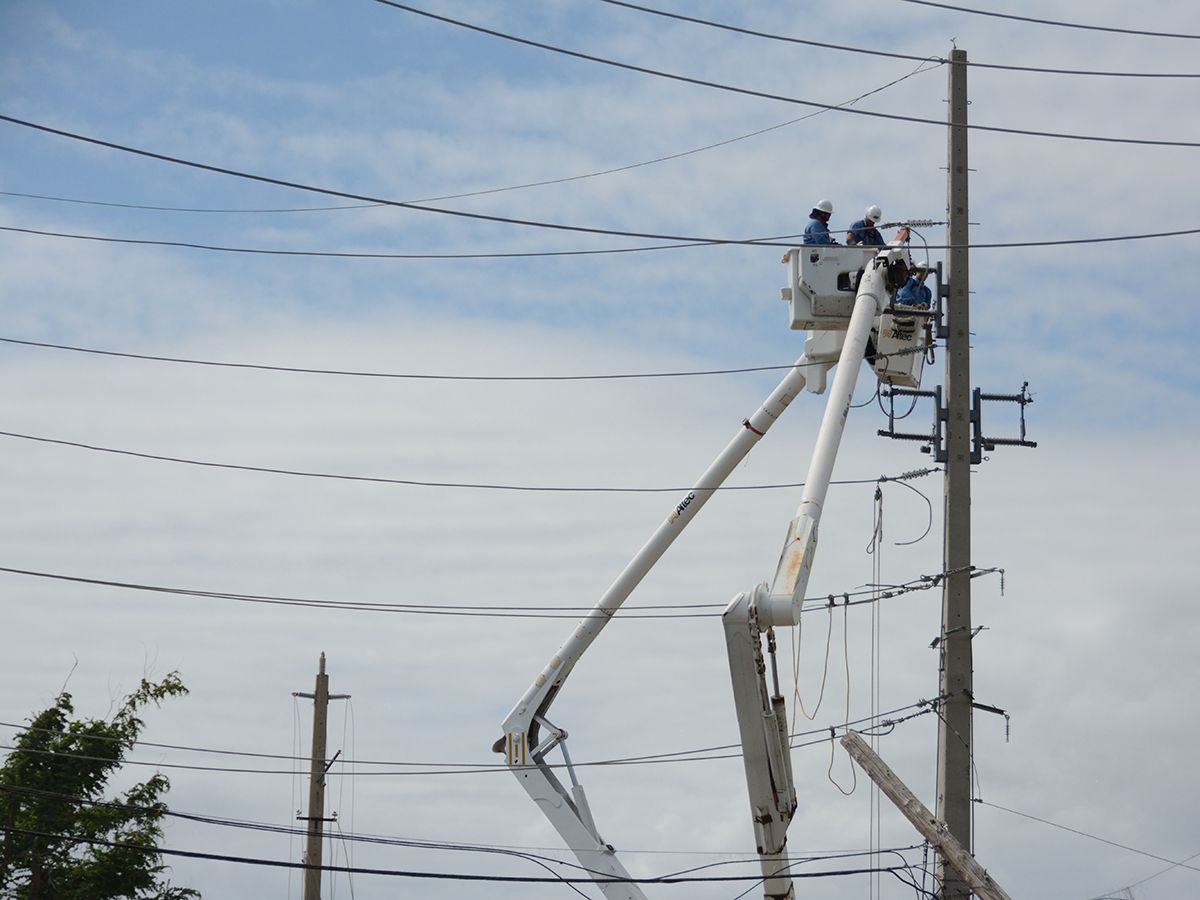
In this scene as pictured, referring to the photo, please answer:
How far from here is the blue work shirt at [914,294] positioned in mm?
22047

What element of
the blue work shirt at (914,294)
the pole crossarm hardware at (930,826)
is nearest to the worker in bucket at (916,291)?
the blue work shirt at (914,294)

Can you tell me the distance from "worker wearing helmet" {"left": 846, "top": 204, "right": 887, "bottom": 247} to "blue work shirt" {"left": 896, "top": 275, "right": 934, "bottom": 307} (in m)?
0.58

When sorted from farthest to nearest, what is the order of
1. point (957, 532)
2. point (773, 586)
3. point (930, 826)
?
point (957, 532), point (930, 826), point (773, 586)

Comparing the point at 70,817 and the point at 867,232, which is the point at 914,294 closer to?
the point at 867,232

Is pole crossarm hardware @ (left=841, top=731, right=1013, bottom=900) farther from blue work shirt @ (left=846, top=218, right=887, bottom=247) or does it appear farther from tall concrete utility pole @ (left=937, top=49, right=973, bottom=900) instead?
blue work shirt @ (left=846, top=218, right=887, bottom=247)

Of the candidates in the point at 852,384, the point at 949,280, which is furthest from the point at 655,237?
the point at 949,280

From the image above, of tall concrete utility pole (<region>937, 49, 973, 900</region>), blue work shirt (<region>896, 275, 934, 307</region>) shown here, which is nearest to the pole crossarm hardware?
tall concrete utility pole (<region>937, 49, 973, 900</region>)

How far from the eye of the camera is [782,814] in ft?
60.7

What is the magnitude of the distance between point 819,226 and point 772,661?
21.1 feet

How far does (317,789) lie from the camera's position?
2691 cm

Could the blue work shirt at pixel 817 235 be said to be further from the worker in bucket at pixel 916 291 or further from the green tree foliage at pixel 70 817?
the green tree foliage at pixel 70 817

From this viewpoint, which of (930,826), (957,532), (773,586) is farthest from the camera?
(957,532)

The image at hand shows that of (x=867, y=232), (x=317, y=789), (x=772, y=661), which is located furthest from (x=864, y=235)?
(x=317, y=789)

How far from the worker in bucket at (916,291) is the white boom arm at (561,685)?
1.48 metres
